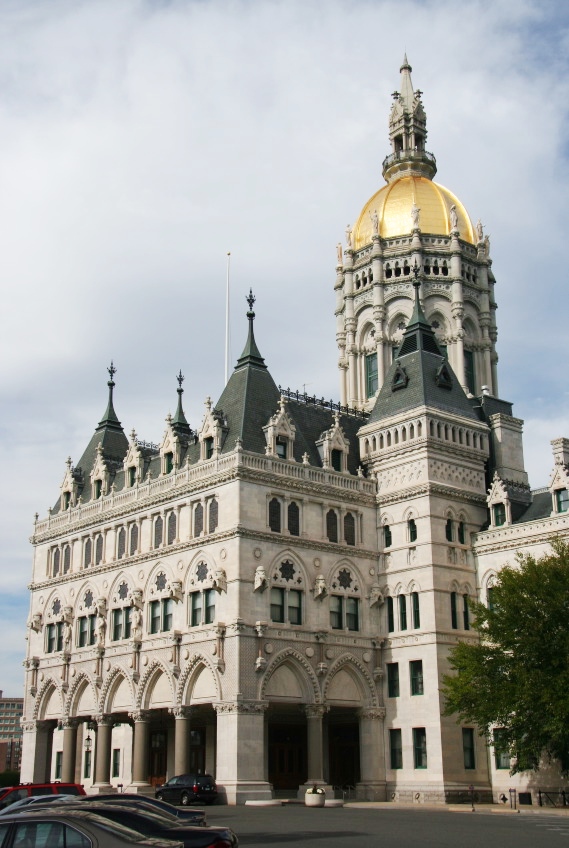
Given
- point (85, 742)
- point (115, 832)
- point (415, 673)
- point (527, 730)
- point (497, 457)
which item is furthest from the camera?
point (85, 742)

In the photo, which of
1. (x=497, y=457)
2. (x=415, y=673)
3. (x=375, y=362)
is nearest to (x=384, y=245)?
(x=375, y=362)

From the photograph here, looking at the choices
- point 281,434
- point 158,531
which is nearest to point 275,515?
point 281,434

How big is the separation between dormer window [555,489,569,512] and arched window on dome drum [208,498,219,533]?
1984 cm

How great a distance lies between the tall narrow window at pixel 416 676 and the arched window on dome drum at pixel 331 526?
28.5 feet

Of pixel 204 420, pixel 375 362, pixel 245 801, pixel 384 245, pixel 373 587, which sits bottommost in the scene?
pixel 245 801

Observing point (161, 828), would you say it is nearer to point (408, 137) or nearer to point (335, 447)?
point (335, 447)

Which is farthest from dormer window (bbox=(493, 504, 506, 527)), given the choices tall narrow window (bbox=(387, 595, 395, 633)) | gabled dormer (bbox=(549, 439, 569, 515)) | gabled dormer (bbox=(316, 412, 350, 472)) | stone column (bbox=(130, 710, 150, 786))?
stone column (bbox=(130, 710, 150, 786))

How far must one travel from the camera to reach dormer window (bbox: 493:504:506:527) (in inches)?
2530

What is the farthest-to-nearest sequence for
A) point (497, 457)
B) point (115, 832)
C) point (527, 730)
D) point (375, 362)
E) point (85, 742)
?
point (375, 362)
point (85, 742)
point (497, 457)
point (527, 730)
point (115, 832)

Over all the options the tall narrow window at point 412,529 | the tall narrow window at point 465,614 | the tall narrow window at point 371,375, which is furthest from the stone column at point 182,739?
the tall narrow window at point 371,375

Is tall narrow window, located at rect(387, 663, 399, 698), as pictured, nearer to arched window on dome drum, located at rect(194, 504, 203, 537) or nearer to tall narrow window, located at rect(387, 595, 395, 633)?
tall narrow window, located at rect(387, 595, 395, 633)

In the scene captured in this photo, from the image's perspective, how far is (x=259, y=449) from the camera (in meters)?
61.6

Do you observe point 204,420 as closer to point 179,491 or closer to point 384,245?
point 179,491

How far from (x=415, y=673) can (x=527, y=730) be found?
10641 mm
